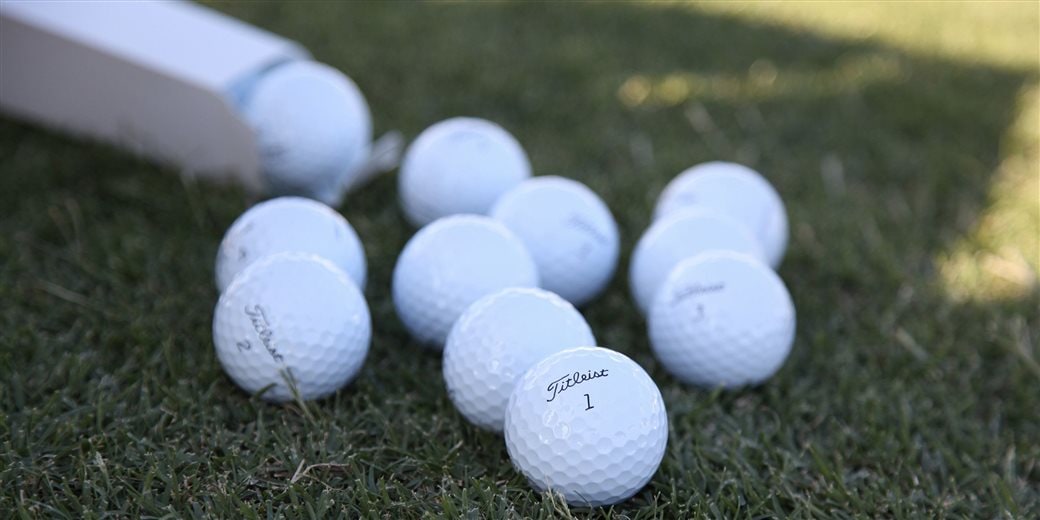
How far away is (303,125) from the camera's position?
352 cm

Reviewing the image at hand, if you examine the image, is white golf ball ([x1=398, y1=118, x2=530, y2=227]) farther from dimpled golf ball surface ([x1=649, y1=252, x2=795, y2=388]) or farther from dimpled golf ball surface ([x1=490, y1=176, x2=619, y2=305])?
dimpled golf ball surface ([x1=649, y1=252, x2=795, y2=388])

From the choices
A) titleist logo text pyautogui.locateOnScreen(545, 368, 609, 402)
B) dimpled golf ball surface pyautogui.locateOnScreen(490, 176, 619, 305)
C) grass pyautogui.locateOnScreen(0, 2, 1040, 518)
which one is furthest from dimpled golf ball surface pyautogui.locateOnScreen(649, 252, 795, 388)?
titleist logo text pyautogui.locateOnScreen(545, 368, 609, 402)

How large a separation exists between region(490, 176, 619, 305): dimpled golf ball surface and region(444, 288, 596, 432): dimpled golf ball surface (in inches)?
22.3

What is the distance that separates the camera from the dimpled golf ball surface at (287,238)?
111 inches

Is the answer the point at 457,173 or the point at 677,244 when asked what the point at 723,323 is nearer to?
the point at 677,244

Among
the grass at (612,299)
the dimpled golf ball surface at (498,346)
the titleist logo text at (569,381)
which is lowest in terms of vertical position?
the grass at (612,299)

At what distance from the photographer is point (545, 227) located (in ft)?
10.1

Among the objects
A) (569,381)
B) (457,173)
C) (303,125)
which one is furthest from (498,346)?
(303,125)

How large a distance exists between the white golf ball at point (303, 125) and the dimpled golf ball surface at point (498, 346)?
1355 mm

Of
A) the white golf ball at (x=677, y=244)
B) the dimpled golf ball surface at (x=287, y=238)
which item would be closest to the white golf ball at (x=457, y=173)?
the dimpled golf ball surface at (x=287, y=238)

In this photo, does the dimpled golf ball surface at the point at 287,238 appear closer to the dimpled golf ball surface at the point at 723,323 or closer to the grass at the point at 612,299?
the grass at the point at 612,299

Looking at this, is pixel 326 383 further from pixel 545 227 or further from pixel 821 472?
pixel 821 472

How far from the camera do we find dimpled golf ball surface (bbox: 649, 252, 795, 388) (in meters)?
2.71

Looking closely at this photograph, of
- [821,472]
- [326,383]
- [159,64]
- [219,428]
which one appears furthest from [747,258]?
[159,64]
